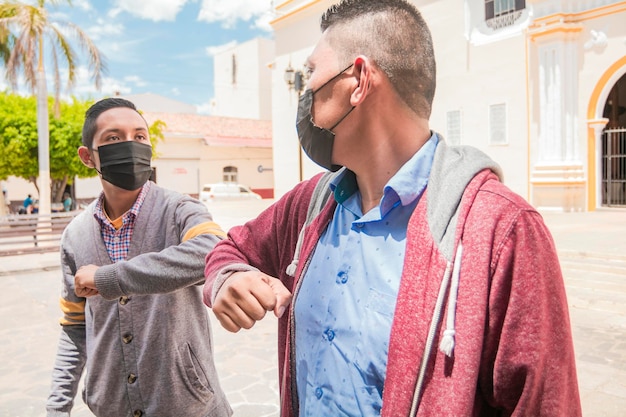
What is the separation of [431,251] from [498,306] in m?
0.16

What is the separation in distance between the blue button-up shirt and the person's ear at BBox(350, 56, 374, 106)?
7.8 inches

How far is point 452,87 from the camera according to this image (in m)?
17.2

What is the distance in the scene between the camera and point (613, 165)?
14258mm

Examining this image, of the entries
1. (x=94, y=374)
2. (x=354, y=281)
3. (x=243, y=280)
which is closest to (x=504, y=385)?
(x=354, y=281)

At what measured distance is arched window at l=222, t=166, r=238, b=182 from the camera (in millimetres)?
34250

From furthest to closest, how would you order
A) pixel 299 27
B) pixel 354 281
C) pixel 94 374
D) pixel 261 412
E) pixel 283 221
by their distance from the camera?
1. pixel 299 27
2. pixel 261 412
3. pixel 94 374
4. pixel 283 221
5. pixel 354 281

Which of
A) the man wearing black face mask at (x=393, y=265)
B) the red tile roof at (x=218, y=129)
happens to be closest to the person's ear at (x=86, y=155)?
the man wearing black face mask at (x=393, y=265)

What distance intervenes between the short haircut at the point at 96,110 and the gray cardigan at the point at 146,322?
337 millimetres

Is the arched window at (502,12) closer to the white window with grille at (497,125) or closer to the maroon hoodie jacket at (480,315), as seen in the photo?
the white window with grille at (497,125)

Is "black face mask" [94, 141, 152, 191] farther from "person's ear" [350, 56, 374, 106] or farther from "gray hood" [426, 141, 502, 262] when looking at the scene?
"gray hood" [426, 141, 502, 262]

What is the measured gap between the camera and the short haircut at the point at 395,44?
1.27 m

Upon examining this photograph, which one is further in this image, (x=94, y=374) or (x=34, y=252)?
(x=34, y=252)

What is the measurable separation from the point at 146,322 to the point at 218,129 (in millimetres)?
32848

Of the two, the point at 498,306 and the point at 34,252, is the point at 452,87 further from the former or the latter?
the point at 498,306
